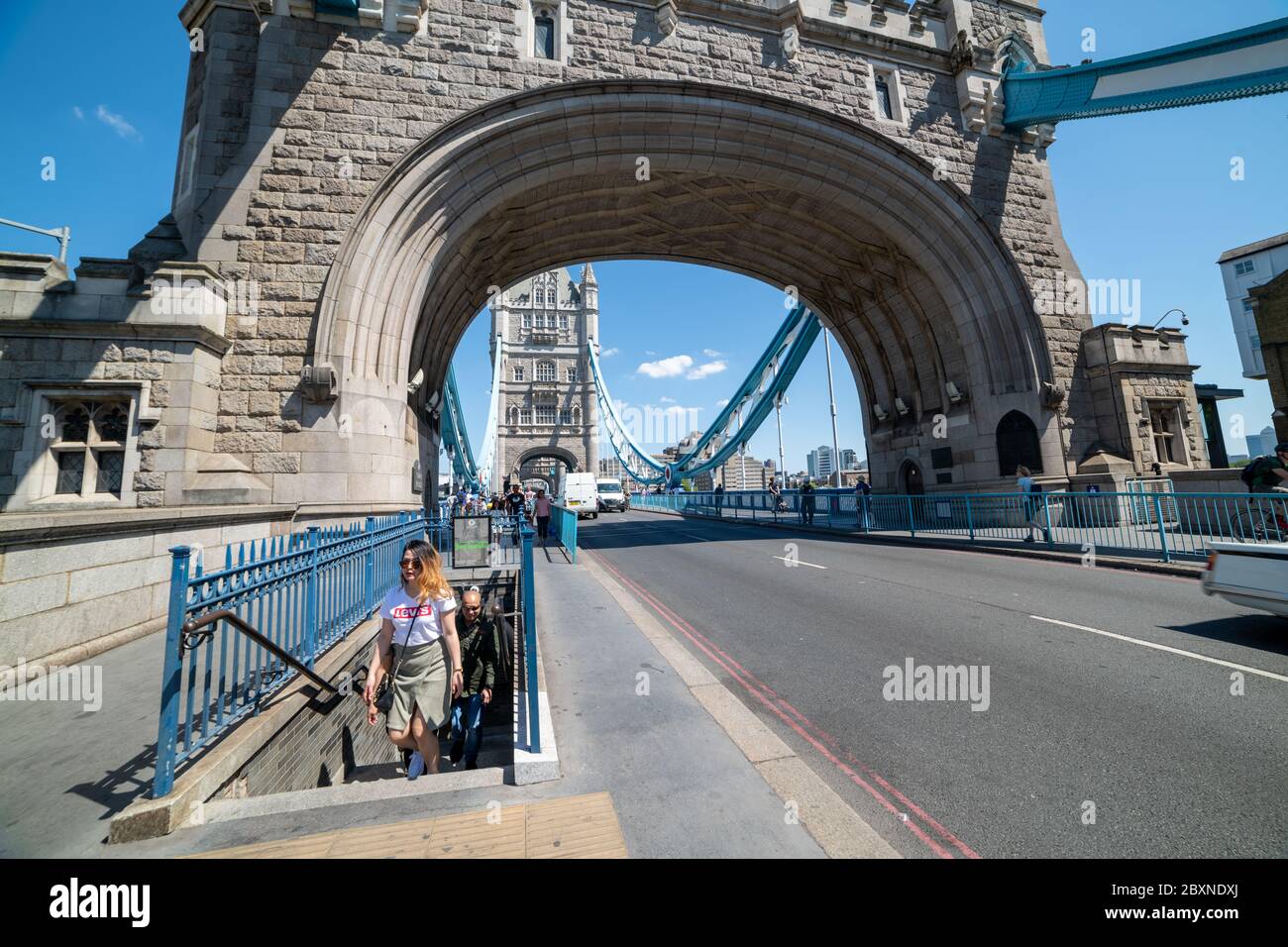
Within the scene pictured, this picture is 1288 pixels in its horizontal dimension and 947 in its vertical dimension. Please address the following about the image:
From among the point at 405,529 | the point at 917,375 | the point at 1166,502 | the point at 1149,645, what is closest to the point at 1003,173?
the point at 917,375

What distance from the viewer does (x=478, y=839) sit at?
1.92 meters

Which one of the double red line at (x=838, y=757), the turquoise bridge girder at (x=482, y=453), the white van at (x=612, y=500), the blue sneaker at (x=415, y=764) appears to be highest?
the turquoise bridge girder at (x=482, y=453)

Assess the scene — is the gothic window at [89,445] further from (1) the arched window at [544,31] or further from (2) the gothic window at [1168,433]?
(2) the gothic window at [1168,433]

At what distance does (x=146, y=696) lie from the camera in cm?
339

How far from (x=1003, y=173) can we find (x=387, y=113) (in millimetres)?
15238

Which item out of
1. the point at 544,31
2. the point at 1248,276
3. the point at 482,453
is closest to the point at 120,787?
the point at 544,31

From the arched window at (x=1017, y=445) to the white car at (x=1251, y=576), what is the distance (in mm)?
8888

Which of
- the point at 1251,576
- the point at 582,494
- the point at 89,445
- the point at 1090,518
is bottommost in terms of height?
the point at 1251,576

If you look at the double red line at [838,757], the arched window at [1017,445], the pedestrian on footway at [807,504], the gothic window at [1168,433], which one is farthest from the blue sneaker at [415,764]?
the gothic window at [1168,433]

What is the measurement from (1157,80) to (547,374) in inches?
2230

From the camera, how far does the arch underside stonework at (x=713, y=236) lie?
30.1 feet

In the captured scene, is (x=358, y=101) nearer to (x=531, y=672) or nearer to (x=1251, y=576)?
(x=531, y=672)

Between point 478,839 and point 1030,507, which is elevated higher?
point 1030,507
